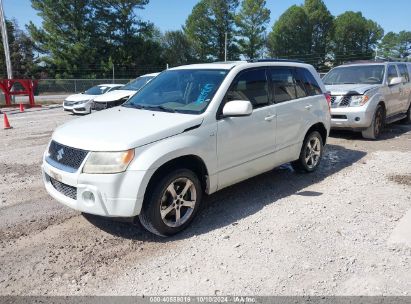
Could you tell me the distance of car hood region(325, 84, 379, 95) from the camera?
347 inches

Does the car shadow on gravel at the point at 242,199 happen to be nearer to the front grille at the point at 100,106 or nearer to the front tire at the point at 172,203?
the front tire at the point at 172,203

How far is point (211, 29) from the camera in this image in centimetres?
6128

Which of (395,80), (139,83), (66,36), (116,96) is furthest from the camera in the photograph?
(66,36)

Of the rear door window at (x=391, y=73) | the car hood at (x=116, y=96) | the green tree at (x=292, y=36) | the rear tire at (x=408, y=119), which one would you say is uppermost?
the green tree at (x=292, y=36)

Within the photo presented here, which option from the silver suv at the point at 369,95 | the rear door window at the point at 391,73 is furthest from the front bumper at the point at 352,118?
the rear door window at the point at 391,73

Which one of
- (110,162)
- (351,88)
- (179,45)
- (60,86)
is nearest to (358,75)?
(351,88)

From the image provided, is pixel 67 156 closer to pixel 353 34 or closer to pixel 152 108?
pixel 152 108

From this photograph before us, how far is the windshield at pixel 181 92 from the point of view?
4.43 meters

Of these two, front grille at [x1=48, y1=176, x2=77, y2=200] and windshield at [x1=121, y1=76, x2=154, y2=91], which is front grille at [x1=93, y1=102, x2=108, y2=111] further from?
front grille at [x1=48, y1=176, x2=77, y2=200]

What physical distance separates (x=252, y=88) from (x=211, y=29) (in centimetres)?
5948

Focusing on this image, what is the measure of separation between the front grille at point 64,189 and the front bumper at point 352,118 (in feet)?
22.6

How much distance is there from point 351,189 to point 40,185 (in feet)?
15.4

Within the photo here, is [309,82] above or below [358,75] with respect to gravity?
below

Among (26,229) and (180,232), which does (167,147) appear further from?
(26,229)
